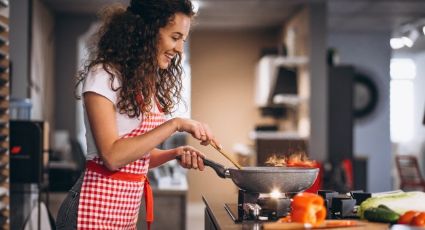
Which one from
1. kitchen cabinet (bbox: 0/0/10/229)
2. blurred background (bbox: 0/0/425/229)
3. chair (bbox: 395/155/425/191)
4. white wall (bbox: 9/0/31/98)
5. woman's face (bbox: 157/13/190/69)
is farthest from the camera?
chair (bbox: 395/155/425/191)

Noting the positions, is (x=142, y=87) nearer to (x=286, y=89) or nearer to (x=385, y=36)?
(x=286, y=89)

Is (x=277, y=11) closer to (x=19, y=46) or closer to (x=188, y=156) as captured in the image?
(x=19, y=46)

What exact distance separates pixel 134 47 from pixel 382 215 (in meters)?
0.92

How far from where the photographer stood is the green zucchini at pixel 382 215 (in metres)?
1.67

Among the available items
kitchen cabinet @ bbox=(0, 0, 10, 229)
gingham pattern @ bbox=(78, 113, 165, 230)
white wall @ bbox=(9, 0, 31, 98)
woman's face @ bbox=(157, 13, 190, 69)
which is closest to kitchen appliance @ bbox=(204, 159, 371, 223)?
gingham pattern @ bbox=(78, 113, 165, 230)

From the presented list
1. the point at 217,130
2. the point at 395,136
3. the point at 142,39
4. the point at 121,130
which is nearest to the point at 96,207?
the point at 121,130

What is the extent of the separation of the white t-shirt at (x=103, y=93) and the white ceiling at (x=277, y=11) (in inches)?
222

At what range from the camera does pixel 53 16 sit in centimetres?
829

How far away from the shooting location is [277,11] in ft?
26.5

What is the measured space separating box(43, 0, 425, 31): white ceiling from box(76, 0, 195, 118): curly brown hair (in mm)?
5461

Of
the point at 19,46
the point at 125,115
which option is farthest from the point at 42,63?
the point at 125,115

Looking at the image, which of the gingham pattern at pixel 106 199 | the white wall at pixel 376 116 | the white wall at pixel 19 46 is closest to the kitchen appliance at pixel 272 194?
the gingham pattern at pixel 106 199

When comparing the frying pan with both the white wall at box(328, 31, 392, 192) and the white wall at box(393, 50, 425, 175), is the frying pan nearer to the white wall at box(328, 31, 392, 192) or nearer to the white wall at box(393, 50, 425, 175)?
the white wall at box(328, 31, 392, 192)

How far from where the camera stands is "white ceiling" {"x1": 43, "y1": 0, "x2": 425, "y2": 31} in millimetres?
7559
